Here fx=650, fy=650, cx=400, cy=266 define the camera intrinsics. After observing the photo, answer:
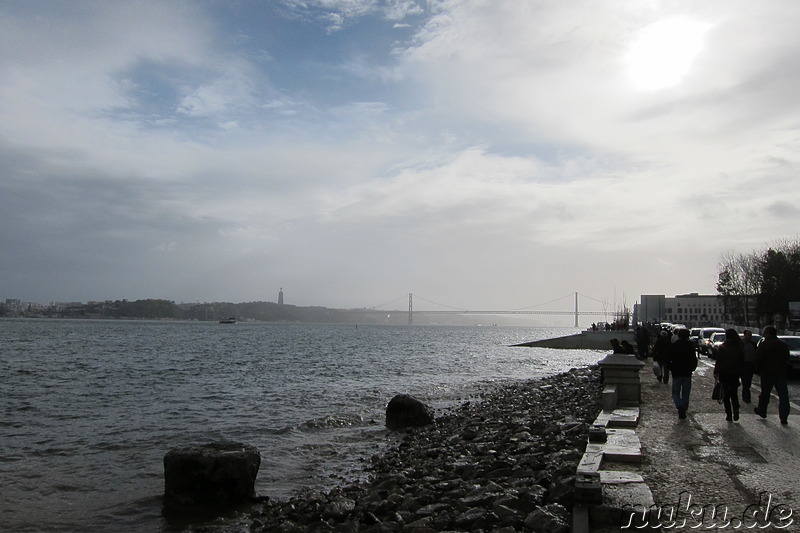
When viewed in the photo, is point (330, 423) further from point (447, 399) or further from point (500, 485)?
point (500, 485)

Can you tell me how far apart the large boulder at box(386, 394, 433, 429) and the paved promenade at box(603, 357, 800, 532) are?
7483mm

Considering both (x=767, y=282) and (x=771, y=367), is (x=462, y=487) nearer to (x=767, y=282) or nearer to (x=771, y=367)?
(x=771, y=367)

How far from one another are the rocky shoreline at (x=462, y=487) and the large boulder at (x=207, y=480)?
52 cm

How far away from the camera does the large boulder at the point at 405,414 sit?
18672 millimetres

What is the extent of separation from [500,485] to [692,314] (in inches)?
6361

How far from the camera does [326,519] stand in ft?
30.5

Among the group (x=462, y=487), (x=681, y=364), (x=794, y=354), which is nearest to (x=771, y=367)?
(x=681, y=364)

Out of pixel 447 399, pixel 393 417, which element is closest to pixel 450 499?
pixel 393 417

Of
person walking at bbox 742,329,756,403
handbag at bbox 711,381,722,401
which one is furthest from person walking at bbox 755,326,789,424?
handbag at bbox 711,381,722,401

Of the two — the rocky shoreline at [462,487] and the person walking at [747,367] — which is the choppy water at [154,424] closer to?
the rocky shoreline at [462,487]

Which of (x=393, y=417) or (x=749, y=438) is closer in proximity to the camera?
(x=749, y=438)

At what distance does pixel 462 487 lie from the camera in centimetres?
966

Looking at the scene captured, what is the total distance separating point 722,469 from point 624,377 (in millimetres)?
6295

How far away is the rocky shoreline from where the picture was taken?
24.1 feet
